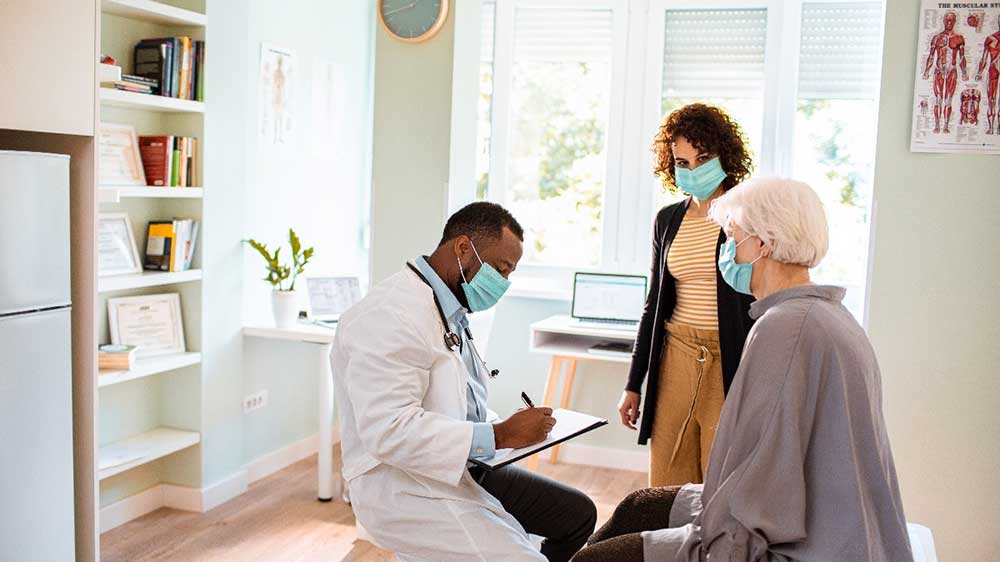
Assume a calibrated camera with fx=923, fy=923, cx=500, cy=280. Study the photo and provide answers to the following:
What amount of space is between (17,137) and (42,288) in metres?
0.57

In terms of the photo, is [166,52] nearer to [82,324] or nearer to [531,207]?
[82,324]

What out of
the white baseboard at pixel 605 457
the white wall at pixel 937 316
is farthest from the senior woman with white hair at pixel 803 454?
the white baseboard at pixel 605 457

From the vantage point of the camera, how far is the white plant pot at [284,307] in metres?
3.92

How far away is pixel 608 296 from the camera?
421 centimetres

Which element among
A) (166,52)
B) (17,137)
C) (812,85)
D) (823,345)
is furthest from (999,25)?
(17,137)

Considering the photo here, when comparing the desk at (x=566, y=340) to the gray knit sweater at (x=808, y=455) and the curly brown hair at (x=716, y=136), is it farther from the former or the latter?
the gray knit sweater at (x=808, y=455)

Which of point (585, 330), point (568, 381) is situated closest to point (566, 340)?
point (585, 330)

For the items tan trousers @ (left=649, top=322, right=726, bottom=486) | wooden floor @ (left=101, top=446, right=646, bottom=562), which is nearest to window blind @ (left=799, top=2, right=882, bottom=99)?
wooden floor @ (left=101, top=446, right=646, bottom=562)

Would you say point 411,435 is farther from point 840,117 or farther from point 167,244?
point 840,117

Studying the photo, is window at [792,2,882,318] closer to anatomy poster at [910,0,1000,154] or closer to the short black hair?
anatomy poster at [910,0,1000,154]

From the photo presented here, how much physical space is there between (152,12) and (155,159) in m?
0.54

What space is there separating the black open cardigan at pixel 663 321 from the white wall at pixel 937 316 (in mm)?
1053

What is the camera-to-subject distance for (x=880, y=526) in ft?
5.35

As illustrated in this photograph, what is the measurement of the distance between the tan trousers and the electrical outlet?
7.08ft
